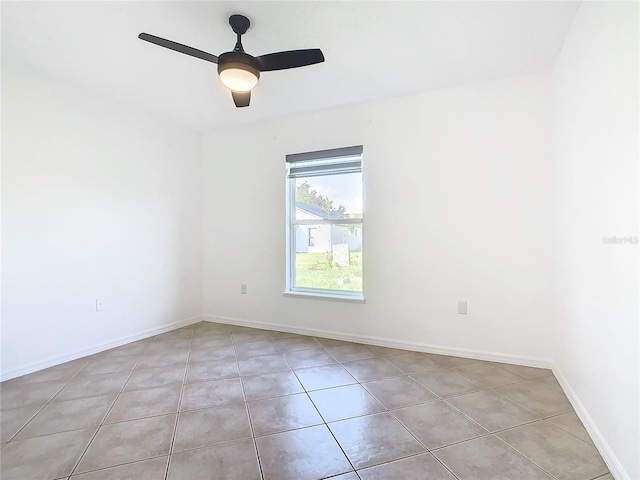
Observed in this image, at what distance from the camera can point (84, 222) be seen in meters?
2.92

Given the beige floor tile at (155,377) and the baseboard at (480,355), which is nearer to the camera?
the baseboard at (480,355)

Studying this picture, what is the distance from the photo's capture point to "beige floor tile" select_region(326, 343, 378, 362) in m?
2.85

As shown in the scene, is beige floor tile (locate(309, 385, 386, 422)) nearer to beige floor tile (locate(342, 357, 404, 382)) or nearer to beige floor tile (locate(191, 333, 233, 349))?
beige floor tile (locate(342, 357, 404, 382))

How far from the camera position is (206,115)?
3.52 meters

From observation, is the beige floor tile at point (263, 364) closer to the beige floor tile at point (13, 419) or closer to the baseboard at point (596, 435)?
the beige floor tile at point (13, 419)

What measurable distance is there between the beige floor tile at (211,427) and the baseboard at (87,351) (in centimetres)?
160

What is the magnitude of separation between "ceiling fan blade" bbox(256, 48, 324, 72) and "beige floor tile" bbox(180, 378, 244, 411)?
7.12ft

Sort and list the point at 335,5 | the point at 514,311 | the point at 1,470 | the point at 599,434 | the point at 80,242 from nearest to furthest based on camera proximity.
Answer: the point at 1,470 < the point at 599,434 < the point at 335,5 < the point at 514,311 < the point at 80,242

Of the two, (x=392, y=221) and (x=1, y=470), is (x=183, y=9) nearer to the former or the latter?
(x=392, y=221)

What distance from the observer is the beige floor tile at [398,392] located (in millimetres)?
2072

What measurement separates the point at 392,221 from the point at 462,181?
0.72 metres

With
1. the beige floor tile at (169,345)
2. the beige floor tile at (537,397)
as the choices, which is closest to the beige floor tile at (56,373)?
the beige floor tile at (169,345)

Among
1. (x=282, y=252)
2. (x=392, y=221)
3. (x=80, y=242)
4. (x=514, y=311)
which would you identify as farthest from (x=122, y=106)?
(x=514, y=311)

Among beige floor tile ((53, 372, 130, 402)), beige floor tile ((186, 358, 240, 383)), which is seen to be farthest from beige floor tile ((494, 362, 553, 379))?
beige floor tile ((53, 372, 130, 402))
